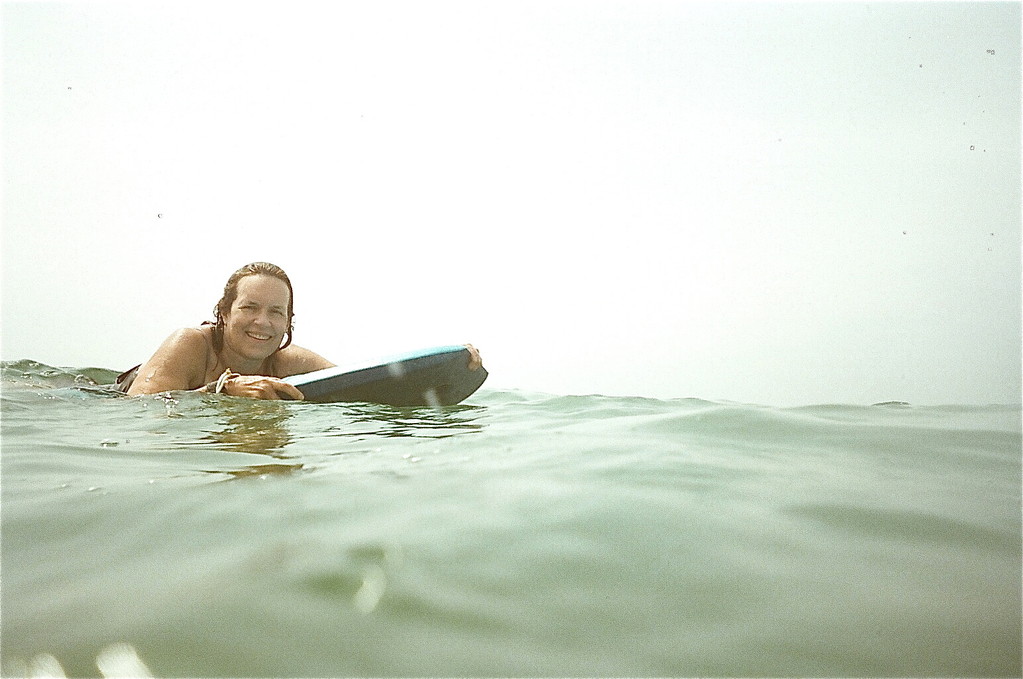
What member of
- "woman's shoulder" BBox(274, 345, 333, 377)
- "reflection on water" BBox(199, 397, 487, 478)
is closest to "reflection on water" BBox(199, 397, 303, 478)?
"reflection on water" BBox(199, 397, 487, 478)

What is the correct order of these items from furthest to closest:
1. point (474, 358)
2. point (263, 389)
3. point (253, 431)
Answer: point (474, 358) → point (263, 389) → point (253, 431)

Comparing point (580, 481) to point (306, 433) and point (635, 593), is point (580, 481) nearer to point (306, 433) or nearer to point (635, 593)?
point (635, 593)

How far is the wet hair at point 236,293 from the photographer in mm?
4891

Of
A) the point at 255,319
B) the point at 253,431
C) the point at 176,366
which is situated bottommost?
the point at 253,431

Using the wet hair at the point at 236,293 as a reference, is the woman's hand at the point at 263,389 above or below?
below

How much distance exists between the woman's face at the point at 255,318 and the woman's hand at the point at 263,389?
70 cm

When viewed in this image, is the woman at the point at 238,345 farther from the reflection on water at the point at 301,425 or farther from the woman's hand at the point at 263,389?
the reflection on water at the point at 301,425

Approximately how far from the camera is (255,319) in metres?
4.77

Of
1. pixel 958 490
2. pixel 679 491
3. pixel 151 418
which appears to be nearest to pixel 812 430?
pixel 958 490

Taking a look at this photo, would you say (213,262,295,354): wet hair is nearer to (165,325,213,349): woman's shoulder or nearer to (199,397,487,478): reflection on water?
(165,325,213,349): woman's shoulder

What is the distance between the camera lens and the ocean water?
3.57 feet

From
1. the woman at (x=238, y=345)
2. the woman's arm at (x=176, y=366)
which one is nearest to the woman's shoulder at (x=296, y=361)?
the woman at (x=238, y=345)

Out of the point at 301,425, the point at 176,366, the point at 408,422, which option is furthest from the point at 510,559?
the point at 176,366

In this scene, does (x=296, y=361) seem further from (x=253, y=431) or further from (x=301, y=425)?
(x=253, y=431)
